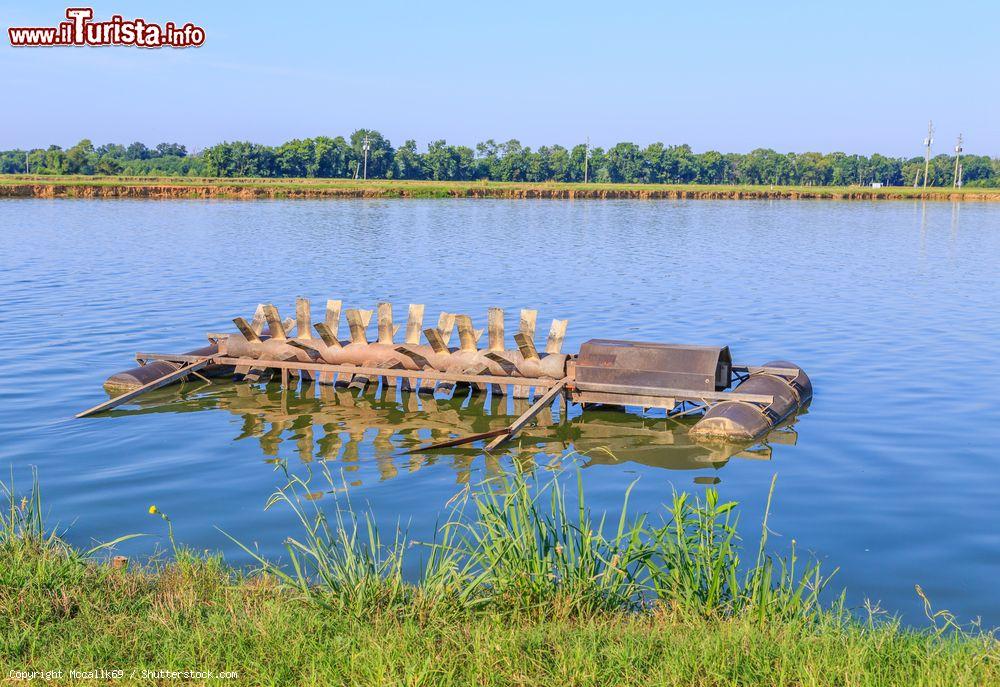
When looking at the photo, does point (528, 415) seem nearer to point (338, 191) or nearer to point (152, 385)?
point (152, 385)

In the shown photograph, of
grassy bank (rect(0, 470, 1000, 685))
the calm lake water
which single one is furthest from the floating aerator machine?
grassy bank (rect(0, 470, 1000, 685))

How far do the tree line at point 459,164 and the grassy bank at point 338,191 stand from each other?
29824mm

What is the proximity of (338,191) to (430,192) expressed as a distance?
12291mm

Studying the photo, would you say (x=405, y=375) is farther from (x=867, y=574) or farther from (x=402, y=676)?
(x=402, y=676)

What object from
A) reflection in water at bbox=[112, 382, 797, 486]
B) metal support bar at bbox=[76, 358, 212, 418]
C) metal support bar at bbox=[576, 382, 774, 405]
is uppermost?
metal support bar at bbox=[576, 382, 774, 405]

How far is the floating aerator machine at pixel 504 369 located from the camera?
1228 cm

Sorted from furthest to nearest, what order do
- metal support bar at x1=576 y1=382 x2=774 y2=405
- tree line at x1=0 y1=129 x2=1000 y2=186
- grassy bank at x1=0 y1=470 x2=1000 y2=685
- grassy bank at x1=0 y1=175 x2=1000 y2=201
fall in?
tree line at x1=0 y1=129 x2=1000 y2=186, grassy bank at x1=0 y1=175 x2=1000 y2=201, metal support bar at x1=576 y1=382 x2=774 y2=405, grassy bank at x1=0 y1=470 x2=1000 y2=685

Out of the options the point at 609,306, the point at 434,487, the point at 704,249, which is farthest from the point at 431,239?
the point at 434,487

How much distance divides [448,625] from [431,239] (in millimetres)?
41015

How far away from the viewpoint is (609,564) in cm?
587

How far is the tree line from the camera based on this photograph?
13850 centimetres

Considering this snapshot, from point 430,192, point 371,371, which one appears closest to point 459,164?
point 430,192

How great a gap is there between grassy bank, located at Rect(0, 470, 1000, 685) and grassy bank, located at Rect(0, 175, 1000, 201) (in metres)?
82.6

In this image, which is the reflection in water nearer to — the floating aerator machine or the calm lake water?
the calm lake water
